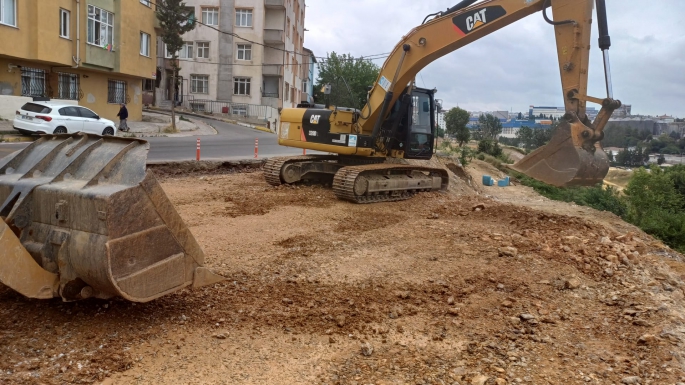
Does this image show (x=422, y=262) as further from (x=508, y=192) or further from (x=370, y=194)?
(x=508, y=192)

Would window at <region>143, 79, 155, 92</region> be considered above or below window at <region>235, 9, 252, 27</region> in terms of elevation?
below

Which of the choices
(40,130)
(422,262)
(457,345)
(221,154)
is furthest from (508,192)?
(457,345)

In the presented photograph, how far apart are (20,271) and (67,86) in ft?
92.4

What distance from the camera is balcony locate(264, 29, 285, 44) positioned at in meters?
51.1

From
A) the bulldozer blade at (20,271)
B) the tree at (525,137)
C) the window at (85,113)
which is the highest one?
the window at (85,113)

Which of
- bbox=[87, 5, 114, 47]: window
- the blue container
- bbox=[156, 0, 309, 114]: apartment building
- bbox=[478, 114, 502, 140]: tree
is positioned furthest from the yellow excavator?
bbox=[478, 114, 502, 140]: tree

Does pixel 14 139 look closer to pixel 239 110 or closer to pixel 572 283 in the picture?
pixel 572 283

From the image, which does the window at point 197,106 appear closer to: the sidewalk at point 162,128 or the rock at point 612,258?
the sidewalk at point 162,128

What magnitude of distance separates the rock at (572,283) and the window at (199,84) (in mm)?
47528

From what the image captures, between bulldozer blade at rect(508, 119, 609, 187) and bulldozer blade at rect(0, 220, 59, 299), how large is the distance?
7399 millimetres

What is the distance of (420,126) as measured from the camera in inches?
518

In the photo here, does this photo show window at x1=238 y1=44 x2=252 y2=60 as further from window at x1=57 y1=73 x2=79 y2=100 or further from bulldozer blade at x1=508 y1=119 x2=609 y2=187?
A: bulldozer blade at x1=508 y1=119 x2=609 y2=187

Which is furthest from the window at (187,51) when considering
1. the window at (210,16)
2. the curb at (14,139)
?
the curb at (14,139)

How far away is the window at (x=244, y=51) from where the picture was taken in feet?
166
